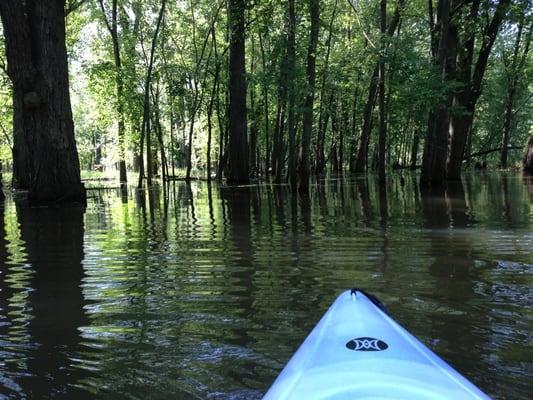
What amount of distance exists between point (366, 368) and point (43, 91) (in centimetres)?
1251

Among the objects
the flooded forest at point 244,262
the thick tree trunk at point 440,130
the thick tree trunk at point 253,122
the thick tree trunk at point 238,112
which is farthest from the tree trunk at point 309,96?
the thick tree trunk at point 253,122

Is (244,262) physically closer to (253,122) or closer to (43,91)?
(43,91)

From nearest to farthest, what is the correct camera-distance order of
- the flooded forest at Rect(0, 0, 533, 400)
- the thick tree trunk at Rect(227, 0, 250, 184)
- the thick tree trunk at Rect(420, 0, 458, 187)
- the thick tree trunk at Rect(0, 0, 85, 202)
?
1. the flooded forest at Rect(0, 0, 533, 400)
2. the thick tree trunk at Rect(0, 0, 85, 202)
3. the thick tree trunk at Rect(420, 0, 458, 187)
4. the thick tree trunk at Rect(227, 0, 250, 184)

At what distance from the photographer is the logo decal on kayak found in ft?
7.35

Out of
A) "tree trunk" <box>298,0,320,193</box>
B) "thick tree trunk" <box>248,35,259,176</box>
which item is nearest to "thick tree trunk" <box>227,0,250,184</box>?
"tree trunk" <box>298,0,320,193</box>

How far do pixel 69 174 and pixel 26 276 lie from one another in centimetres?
816

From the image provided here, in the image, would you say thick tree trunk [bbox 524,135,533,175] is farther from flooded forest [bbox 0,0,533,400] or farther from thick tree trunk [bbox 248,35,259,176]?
thick tree trunk [bbox 248,35,259,176]

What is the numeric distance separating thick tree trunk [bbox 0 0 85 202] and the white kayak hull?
1181 cm

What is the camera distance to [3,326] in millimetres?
4059

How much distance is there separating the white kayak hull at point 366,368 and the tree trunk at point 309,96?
41.3 feet

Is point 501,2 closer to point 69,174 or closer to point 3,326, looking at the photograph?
point 69,174

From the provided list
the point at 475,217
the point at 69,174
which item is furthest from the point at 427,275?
the point at 69,174

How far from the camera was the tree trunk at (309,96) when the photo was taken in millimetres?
14523

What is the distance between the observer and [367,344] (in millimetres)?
2281
